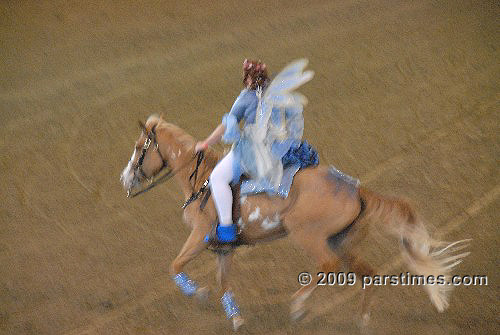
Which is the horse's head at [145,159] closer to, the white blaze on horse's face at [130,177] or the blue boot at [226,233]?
the white blaze on horse's face at [130,177]

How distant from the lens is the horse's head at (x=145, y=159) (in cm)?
501

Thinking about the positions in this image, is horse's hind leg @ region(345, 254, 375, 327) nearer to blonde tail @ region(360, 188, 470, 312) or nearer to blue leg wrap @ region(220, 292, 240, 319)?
blonde tail @ region(360, 188, 470, 312)

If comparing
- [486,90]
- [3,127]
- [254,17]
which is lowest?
[486,90]

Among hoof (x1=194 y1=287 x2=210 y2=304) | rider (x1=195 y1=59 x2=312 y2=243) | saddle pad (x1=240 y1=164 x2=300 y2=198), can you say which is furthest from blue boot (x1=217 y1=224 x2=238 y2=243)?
hoof (x1=194 y1=287 x2=210 y2=304)

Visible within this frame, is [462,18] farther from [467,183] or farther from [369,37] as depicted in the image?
[467,183]

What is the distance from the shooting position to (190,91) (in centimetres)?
884

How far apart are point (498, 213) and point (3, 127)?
20.0ft

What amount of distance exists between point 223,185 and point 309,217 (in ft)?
2.29

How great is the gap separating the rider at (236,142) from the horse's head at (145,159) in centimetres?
38

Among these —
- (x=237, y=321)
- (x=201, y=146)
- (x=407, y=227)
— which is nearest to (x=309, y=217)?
(x=407, y=227)

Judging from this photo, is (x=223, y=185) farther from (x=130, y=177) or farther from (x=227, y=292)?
(x=227, y=292)

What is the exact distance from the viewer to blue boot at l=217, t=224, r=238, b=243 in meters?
4.85

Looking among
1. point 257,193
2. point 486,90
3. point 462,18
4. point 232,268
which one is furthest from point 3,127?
point 462,18

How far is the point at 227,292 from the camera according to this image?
5.20 metres
